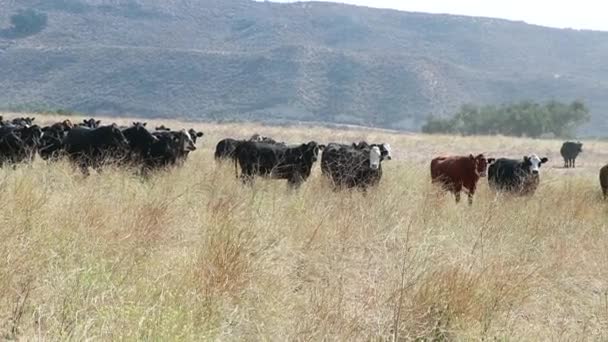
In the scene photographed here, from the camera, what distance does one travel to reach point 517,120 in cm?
7725

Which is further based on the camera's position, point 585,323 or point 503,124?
point 503,124

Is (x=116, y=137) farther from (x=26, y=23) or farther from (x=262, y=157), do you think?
(x=26, y=23)

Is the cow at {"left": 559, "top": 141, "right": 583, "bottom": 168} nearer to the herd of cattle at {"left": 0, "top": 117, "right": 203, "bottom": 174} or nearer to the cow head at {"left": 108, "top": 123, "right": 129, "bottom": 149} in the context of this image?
the herd of cattle at {"left": 0, "top": 117, "right": 203, "bottom": 174}

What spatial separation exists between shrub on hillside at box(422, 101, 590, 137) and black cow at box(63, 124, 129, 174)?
6000cm

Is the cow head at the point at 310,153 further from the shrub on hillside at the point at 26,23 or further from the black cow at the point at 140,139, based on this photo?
the shrub on hillside at the point at 26,23

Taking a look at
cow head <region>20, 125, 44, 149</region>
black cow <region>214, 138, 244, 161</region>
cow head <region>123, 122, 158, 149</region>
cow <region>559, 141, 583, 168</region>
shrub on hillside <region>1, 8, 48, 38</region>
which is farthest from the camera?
shrub on hillside <region>1, 8, 48, 38</region>

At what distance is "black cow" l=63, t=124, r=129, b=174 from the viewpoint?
16719 mm

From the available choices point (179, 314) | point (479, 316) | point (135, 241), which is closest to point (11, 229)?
point (135, 241)

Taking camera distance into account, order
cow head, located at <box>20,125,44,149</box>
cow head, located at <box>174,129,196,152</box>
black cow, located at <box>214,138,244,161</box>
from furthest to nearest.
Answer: black cow, located at <box>214,138,244,161</box>
cow head, located at <box>174,129,196,152</box>
cow head, located at <box>20,125,44,149</box>

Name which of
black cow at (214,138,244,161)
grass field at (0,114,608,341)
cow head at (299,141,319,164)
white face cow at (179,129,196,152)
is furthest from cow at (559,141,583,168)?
grass field at (0,114,608,341)

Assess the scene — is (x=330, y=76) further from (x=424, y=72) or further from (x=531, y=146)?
(x=531, y=146)

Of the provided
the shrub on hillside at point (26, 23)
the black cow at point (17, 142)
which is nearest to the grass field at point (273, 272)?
the black cow at point (17, 142)

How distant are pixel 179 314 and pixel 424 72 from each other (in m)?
→ 85.3

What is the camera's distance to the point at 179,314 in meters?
5.87
